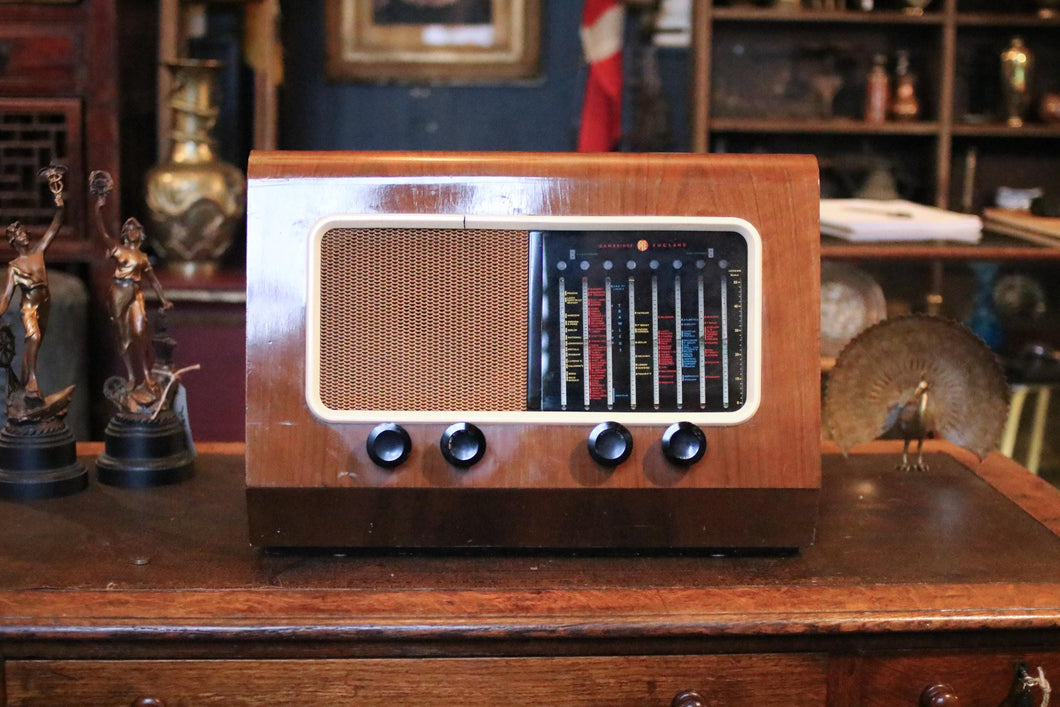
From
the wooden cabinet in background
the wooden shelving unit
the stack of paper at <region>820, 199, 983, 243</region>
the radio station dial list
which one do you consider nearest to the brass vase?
the wooden cabinet in background

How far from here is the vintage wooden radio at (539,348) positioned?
45.9 inches

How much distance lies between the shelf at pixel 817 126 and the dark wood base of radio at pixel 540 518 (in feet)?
8.18

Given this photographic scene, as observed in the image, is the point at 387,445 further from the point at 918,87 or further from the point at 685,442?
the point at 918,87

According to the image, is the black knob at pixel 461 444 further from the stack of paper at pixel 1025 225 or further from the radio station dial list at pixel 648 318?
the stack of paper at pixel 1025 225

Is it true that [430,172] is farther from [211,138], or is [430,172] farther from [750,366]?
[211,138]

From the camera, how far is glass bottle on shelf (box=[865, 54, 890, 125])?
11.9 ft

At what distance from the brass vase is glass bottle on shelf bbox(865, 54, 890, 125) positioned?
180 centimetres

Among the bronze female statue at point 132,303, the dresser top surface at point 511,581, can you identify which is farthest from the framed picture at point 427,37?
the dresser top surface at point 511,581

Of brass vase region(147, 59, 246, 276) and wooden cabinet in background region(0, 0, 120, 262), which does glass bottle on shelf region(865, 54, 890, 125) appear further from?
wooden cabinet in background region(0, 0, 120, 262)

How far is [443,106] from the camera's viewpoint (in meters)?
3.72

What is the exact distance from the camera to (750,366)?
118 centimetres

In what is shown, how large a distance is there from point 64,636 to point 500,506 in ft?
1.30

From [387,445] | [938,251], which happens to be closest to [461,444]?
[387,445]

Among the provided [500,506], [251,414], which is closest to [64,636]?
[251,414]
